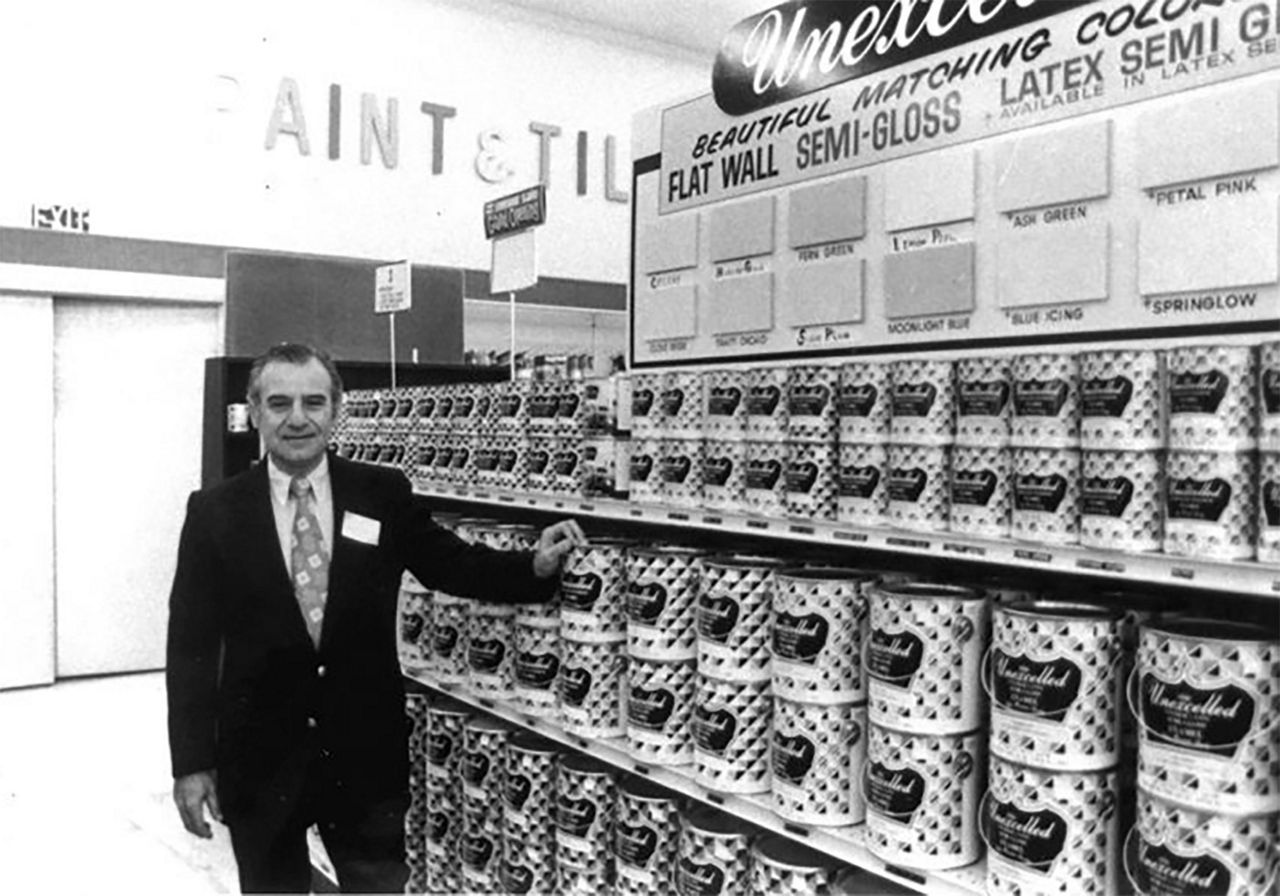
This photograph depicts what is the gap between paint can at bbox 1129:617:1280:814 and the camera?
1364 millimetres

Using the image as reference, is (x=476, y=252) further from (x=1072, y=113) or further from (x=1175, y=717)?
(x=1175, y=717)

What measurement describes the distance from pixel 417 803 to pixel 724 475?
1559 mm

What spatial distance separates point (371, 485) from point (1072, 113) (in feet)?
5.62

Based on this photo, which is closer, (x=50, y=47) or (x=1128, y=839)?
(x=1128, y=839)

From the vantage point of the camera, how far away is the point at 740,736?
206 centimetres

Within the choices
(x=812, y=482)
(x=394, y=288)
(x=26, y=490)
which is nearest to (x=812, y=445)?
(x=812, y=482)

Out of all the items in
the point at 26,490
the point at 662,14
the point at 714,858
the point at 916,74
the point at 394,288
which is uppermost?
the point at 662,14

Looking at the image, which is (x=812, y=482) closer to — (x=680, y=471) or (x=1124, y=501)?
(x=680, y=471)

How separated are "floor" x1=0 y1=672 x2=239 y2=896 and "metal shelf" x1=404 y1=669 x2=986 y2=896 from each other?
167 cm

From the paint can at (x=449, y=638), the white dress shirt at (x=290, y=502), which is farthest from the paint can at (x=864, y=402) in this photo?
the paint can at (x=449, y=638)

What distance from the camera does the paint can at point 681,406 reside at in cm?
224

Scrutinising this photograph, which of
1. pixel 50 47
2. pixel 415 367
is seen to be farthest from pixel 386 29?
pixel 415 367

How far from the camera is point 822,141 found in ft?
9.32

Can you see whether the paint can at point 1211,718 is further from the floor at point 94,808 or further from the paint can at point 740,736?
the floor at point 94,808
